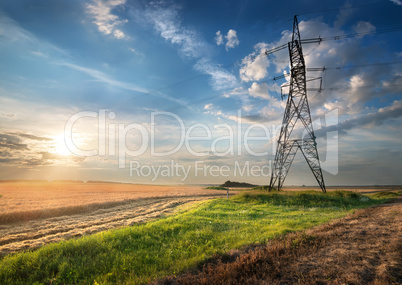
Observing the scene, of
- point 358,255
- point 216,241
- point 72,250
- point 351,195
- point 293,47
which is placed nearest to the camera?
point 358,255

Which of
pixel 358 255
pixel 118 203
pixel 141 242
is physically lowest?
pixel 118 203

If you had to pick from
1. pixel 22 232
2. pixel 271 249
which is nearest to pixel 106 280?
pixel 271 249

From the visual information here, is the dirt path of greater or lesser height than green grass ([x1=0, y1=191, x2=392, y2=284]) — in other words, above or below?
above

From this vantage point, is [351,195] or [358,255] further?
[351,195]

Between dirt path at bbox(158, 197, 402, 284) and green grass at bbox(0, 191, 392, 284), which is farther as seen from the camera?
green grass at bbox(0, 191, 392, 284)

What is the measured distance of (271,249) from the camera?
7047 mm

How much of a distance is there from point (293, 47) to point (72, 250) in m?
30.9

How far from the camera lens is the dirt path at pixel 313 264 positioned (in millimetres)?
4941

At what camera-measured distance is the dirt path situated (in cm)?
494

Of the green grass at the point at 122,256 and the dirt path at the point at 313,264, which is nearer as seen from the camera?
the dirt path at the point at 313,264

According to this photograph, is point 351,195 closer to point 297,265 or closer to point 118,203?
point 297,265

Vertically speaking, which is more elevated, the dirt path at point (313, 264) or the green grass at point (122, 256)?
the dirt path at point (313, 264)

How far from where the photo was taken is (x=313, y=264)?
578cm

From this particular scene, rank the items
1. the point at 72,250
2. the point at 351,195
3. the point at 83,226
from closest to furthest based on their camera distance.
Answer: the point at 72,250, the point at 83,226, the point at 351,195
